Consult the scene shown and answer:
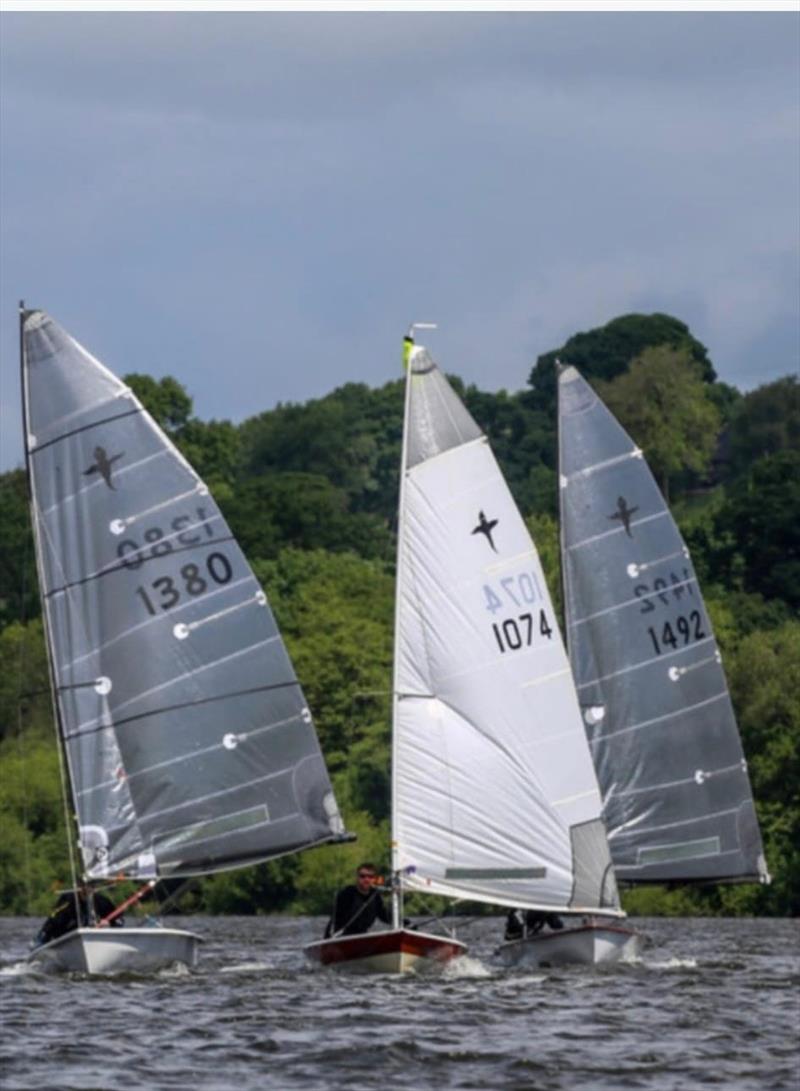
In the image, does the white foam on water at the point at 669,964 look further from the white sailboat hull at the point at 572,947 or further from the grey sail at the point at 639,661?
the grey sail at the point at 639,661

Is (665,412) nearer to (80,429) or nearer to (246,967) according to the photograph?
(246,967)

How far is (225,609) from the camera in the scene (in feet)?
151

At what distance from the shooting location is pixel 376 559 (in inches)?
5561

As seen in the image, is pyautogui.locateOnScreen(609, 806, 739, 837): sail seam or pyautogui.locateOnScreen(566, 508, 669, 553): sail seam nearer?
pyautogui.locateOnScreen(566, 508, 669, 553): sail seam

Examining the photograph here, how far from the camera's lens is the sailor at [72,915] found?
148ft

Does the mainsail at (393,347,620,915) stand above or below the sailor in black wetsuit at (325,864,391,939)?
above

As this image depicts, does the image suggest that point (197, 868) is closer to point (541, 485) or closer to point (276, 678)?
point (276, 678)

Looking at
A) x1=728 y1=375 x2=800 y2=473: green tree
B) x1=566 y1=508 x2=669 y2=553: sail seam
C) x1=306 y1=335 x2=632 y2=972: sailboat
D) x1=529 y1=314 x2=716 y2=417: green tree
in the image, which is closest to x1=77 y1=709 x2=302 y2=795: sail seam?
x1=306 y1=335 x2=632 y2=972: sailboat

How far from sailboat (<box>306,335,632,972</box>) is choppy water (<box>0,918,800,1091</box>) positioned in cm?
153

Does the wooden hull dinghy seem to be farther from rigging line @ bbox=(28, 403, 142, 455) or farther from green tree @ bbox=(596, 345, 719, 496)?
green tree @ bbox=(596, 345, 719, 496)

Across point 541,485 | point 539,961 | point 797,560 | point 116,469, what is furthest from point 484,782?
point 541,485

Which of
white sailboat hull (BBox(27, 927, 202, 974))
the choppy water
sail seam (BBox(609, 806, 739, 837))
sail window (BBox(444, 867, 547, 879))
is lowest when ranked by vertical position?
the choppy water

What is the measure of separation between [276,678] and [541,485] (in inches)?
4765

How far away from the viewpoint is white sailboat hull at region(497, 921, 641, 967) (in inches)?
1818
